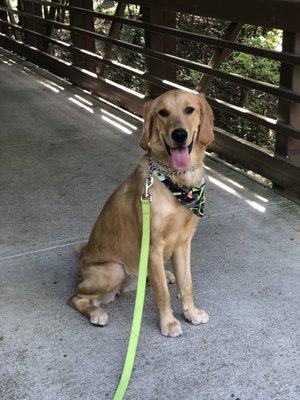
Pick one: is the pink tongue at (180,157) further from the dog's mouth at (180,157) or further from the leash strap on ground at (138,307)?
the leash strap on ground at (138,307)

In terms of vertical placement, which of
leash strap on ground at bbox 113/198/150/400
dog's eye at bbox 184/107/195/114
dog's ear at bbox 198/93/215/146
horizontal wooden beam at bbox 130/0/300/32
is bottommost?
leash strap on ground at bbox 113/198/150/400

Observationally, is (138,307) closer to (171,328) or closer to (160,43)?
(171,328)

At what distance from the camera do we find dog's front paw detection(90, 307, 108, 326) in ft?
10.5

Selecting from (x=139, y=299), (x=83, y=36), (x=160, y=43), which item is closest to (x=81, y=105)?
(x=83, y=36)

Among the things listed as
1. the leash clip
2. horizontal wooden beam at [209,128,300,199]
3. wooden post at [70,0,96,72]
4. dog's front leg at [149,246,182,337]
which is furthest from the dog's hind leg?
wooden post at [70,0,96,72]

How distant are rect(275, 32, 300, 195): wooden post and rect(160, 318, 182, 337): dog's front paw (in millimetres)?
2274

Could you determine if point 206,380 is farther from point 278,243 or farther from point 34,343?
point 278,243

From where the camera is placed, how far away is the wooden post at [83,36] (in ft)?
28.4

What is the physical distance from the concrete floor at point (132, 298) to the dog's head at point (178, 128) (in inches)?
36.5

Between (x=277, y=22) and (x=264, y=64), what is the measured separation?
155 inches

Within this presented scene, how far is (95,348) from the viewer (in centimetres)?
305

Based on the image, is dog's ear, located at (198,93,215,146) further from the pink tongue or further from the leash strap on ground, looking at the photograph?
the leash strap on ground

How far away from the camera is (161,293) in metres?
3.11

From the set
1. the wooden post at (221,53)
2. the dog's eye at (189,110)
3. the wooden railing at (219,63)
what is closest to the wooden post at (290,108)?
the wooden railing at (219,63)
